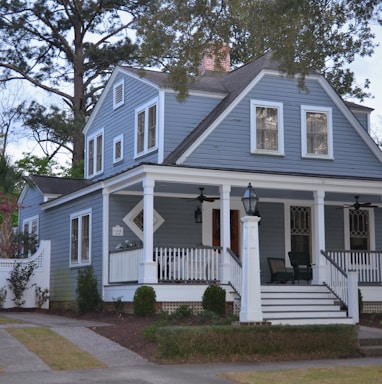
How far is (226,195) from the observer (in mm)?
18828

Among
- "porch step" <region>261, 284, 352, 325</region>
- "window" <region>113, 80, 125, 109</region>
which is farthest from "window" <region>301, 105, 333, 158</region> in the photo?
"window" <region>113, 80, 125, 109</region>

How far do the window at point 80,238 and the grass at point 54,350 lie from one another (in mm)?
6153

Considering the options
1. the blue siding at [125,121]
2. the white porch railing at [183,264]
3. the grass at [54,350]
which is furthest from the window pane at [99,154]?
the grass at [54,350]

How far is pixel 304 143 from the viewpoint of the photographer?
2156 cm

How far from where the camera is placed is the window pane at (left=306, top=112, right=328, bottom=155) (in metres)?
21.8

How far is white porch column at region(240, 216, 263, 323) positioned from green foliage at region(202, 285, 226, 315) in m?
3.14

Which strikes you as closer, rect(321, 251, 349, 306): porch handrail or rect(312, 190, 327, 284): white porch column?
rect(321, 251, 349, 306): porch handrail

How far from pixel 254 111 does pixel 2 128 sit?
22258mm

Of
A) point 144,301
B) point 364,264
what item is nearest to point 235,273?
point 144,301

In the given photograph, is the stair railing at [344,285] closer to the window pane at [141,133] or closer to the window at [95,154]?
the window pane at [141,133]

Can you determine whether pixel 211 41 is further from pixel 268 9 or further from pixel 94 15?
pixel 94 15

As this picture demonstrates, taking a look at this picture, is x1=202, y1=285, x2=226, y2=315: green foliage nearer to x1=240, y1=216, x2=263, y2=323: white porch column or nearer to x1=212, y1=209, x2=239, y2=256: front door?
x1=240, y1=216, x2=263, y2=323: white porch column

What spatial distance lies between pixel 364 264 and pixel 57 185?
11.2 meters

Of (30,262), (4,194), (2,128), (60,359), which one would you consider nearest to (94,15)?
(2,128)
